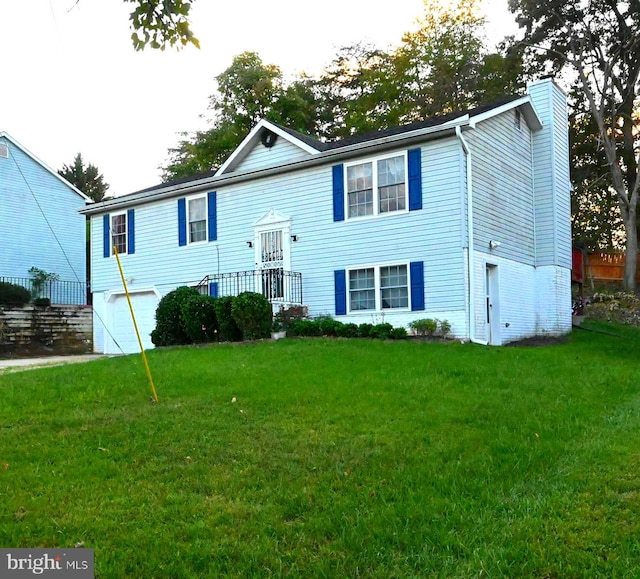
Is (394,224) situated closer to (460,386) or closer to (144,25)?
→ (460,386)

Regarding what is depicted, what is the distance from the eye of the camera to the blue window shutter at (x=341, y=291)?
14984 mm

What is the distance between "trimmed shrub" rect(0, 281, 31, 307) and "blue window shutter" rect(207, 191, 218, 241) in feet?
24.9

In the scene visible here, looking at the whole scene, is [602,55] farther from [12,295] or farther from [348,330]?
[12,295]

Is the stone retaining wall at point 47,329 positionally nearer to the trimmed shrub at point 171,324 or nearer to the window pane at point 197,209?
the window pane at point 197,209

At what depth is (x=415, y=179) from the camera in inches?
559

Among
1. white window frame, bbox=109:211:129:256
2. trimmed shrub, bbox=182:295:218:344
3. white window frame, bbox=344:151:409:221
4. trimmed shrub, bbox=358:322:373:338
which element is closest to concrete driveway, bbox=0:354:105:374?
trimmed shrub, bbox=182:295:218:344

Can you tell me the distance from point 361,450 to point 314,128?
92.3 ft

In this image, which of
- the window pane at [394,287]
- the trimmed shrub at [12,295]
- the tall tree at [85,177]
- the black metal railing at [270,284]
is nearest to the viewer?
the window pane at [394,287]

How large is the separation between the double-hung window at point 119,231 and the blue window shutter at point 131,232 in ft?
0.68

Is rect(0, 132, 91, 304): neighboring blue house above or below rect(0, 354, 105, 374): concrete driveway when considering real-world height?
above

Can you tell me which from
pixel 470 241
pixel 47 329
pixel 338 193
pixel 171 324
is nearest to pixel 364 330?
pixel 470 241

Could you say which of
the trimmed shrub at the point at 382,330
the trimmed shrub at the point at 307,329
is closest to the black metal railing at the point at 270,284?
the trimmed shrub at the point at 307,329

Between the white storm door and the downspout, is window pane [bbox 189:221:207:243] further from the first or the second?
the downspout

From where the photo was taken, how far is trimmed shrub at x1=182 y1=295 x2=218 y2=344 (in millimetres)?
14391
